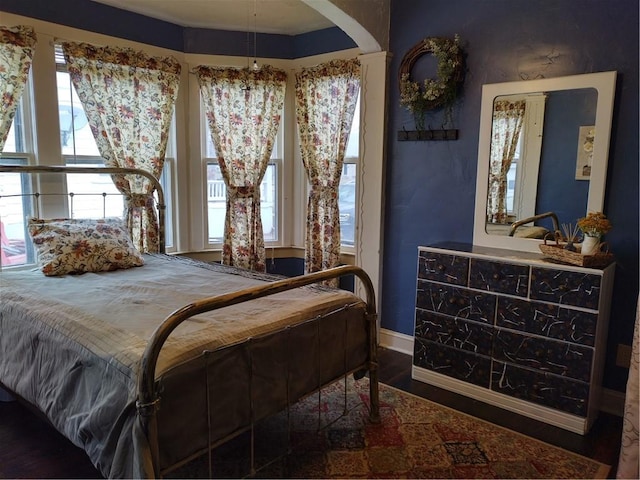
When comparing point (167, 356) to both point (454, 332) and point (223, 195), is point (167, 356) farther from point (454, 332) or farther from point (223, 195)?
point (223, 195)

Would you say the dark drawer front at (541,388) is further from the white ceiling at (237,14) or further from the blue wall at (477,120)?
the white ceiling at (237,14)

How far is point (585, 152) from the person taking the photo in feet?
8.45

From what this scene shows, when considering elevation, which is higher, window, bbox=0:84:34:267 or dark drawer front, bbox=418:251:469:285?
window, bbox=0:84:34:267

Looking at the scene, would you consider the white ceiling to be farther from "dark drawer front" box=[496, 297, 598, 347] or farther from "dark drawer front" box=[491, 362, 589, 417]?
"dark drawer front" box=[491, 362, 589, 417]

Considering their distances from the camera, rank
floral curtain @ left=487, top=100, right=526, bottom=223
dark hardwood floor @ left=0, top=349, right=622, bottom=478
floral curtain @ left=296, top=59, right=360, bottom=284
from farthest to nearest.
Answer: floral curtain @ left=296, top=59, right=360, bottom=284 → floral curtain @ left=487, top=100, right=526, bottom=223 → dark hardwood floor @ left=0, top=349, right=622, bottom=478

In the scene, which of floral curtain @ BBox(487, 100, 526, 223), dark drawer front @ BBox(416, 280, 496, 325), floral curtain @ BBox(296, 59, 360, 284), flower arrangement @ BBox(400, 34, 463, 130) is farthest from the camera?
floral curtain @ BBox(296, 59, 360, 284)

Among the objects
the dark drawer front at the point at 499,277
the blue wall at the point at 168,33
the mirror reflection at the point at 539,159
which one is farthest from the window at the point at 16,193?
the mirror reflection at the point at 539,159

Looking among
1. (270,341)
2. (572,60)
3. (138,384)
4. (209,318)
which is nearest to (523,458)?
(270,341)

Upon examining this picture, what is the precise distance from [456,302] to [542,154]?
3.21 ft

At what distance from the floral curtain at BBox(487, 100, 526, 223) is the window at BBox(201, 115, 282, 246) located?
1975mm

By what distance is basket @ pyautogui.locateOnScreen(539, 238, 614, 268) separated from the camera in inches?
93.0

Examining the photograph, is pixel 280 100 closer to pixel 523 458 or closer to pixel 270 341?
pixel 270 341

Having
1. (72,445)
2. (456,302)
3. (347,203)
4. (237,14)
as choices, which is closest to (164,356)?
(72,445)

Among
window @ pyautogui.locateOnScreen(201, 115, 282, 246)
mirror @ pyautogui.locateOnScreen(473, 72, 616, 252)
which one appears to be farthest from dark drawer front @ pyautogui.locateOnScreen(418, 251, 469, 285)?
window @ pyautogui.locateOnScreen(201, 115, 282, 246)
